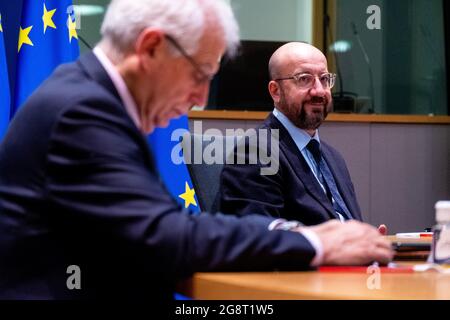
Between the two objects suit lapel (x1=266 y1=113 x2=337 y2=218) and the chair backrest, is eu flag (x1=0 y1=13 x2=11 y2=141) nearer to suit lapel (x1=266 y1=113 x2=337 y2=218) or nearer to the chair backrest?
the chair backrest

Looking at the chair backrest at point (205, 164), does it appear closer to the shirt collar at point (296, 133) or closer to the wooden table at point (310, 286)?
the shirt collar at point (296, 133)

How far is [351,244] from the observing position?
50.0 inches

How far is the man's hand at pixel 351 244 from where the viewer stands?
4.10 ft

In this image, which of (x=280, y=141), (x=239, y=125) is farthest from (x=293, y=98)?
(x=239, y=125)

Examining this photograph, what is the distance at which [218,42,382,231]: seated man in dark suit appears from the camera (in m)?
2.43

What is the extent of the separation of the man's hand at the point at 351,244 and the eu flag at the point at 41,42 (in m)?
2.05

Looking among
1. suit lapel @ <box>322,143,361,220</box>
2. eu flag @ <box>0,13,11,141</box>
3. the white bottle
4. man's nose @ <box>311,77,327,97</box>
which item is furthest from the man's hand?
eu flag @ <box>0,13,11,141</box>

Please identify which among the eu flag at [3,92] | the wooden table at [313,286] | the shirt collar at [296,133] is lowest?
the wooden table at [313,286]

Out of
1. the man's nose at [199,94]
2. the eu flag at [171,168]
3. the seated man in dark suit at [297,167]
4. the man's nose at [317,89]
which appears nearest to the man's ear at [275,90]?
the seated man in dark suit at [297,167]

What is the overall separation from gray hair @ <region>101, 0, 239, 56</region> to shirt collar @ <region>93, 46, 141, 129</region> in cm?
3

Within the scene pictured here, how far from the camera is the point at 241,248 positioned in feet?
3.89
